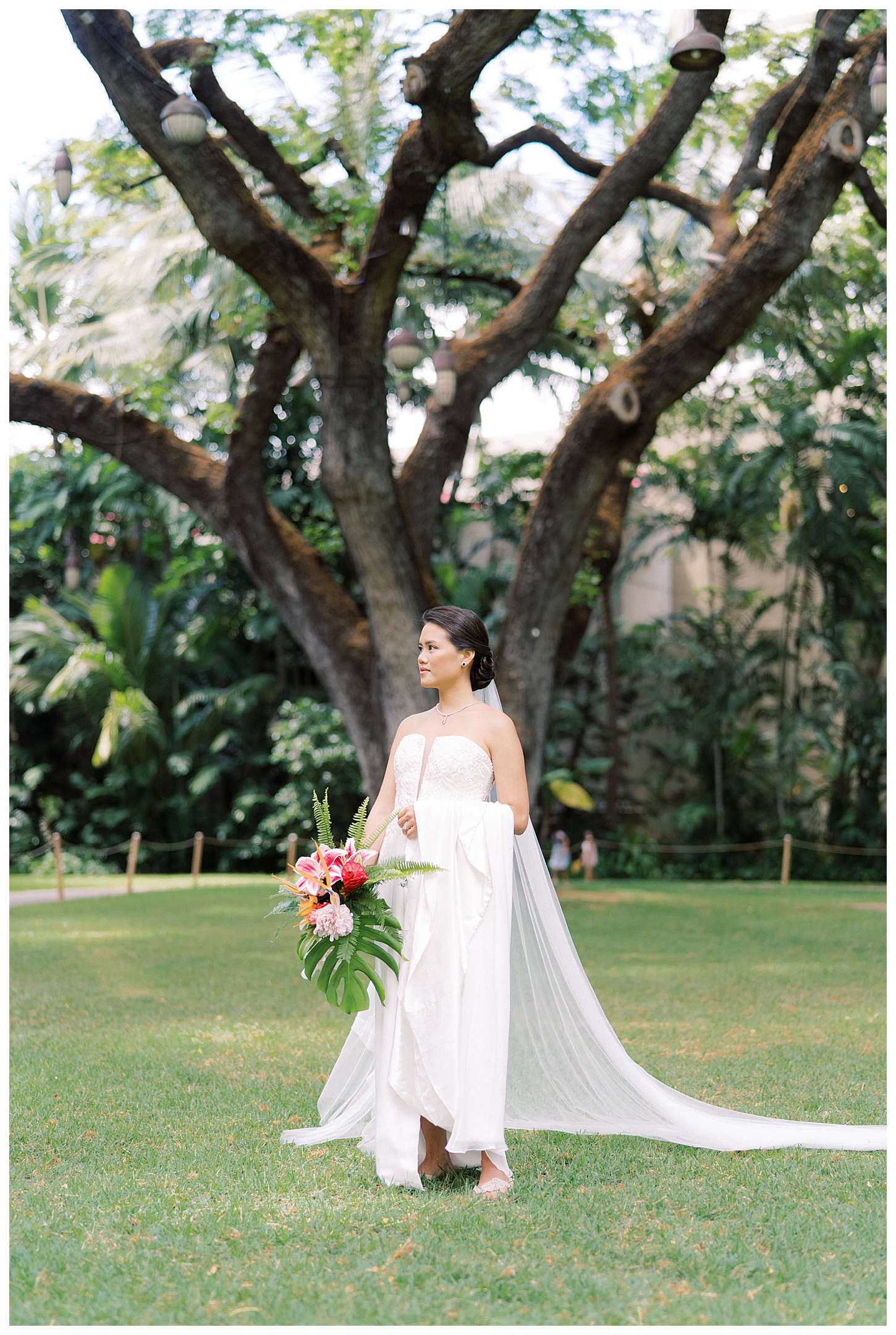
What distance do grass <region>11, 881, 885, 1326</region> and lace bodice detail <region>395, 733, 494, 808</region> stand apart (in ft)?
4.45

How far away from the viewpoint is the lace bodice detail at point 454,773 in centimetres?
424

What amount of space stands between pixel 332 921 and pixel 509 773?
83cm

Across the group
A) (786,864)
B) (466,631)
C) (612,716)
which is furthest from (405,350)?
(612,716)

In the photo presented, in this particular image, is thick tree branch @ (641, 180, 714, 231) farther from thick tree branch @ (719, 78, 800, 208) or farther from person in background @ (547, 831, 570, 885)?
person in background @ (547, 831, 570, 885)

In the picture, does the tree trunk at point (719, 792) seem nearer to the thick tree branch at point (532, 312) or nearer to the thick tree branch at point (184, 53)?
the thick tree branch at point (532, 312)

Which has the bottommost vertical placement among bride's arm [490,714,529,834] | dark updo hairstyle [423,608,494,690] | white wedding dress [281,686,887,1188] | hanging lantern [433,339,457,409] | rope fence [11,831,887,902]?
rope fence [11,831,887,902]

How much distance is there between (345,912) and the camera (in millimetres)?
3984

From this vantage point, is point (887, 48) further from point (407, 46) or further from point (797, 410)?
point (797, 410)

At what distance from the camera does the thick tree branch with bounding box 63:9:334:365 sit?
859 cm

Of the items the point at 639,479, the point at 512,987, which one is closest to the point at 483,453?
the point at 639,479

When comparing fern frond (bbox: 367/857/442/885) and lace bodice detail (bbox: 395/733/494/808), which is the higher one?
lace bodice detail (bbox: 395/733/494/808)

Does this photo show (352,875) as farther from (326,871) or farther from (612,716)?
(612,716)

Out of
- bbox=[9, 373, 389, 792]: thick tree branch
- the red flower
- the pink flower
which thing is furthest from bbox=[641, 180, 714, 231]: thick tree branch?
the pink flower

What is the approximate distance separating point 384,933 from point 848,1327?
6.01 feet
